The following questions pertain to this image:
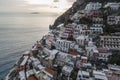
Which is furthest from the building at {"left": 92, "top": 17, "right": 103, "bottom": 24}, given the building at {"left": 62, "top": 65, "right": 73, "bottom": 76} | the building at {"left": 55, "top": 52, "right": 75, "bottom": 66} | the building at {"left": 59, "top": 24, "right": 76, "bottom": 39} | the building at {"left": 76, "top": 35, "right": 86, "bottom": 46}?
the building at {"left": 62, "top": 65, "right": 73, "bottom": 76}

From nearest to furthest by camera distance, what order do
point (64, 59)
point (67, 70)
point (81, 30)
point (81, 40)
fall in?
point (67, 70)
point (64, 59)
point (81, 40)
point (81, 30)

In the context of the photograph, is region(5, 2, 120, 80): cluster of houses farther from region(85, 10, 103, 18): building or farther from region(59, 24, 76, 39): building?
region(85, 10, 103, 18): building

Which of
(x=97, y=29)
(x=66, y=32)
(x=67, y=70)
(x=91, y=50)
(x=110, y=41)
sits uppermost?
(x=97, y=29)

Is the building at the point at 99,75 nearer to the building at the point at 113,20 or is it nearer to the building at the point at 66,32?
the building at the point at 66,32

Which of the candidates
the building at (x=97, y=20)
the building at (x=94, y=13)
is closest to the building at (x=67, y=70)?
the building at (x=97, y=20)

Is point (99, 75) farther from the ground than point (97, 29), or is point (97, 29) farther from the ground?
point (97, 29)

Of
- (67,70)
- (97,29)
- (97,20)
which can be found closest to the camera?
(67,70)

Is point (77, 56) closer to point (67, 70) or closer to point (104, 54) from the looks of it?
point (67, 70)

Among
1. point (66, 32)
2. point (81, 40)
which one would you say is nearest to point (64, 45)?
point (81, 40)

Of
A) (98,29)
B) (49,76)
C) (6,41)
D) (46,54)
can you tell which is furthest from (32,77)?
(6,41)
